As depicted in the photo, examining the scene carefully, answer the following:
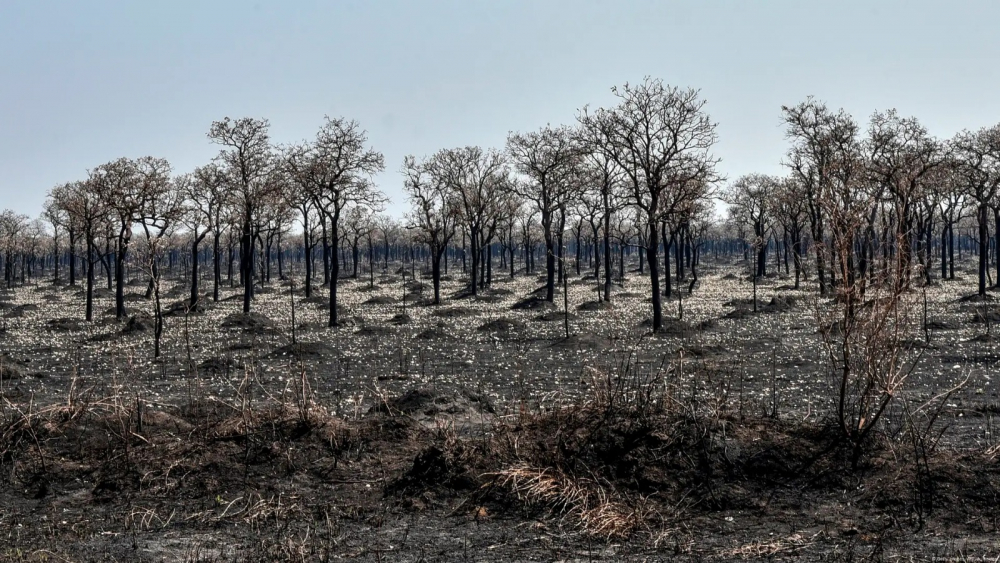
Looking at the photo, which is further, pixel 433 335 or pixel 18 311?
pixel 18 311

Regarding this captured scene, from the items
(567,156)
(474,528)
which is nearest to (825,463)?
(474,528)

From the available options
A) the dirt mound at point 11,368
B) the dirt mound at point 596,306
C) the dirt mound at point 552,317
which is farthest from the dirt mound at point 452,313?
the dirt mound at point 11,368

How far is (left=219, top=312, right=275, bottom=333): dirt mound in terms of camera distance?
30539 millimetres

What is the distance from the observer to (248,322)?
103 feet

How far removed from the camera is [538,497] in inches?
350

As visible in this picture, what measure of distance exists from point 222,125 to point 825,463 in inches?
1265

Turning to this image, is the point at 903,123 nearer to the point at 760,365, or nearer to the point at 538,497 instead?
the point at 760,365

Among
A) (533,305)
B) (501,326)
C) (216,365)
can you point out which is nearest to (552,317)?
(501,326)

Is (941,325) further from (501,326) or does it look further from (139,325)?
(139,325)

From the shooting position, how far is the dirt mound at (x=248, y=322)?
100ft

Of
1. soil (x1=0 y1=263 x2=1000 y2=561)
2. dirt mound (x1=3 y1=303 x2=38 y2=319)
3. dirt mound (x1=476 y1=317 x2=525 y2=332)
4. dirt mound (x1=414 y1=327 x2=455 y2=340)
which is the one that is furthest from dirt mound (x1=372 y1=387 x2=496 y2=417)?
dirt mound (x1=3 y1=303 x2=38 y2=319)

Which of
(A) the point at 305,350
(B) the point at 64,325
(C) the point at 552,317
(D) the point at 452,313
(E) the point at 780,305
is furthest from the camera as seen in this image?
(D) the point at 452,313

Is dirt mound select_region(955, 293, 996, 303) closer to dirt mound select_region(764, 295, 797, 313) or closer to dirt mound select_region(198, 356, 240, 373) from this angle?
dirt mound select_region(764, 295, 797, 313)

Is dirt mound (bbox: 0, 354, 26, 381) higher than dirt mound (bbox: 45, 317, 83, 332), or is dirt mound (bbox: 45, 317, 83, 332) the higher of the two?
dirt mound (bbox: 45, 317, 83, 332)
